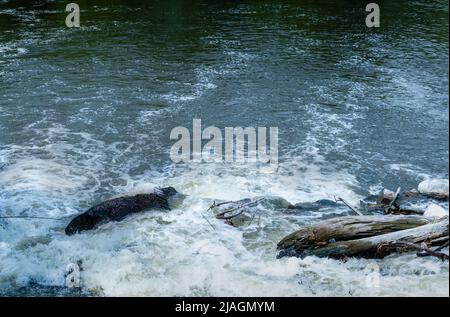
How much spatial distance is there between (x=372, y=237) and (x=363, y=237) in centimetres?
18

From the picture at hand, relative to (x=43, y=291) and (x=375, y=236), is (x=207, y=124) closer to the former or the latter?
(x=375, y=236)

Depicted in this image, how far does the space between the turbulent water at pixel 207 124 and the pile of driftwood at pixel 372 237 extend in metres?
0.26

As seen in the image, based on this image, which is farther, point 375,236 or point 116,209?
point 116,209

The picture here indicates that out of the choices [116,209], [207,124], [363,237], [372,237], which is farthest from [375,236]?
[207,124]

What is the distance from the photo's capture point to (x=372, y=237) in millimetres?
10484

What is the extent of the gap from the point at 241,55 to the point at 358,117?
28.2ft

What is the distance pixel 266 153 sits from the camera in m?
16.1

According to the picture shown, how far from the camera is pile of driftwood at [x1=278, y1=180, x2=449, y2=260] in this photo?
9992 millimetres

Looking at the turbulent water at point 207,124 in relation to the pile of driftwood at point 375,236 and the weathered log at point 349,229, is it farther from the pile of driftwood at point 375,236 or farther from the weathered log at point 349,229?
the weathered log at point 349,229

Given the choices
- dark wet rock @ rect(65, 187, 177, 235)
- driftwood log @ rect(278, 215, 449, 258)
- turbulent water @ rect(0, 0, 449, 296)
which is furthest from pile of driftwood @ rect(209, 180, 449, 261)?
dark wet rock @ rect(65, 187, 177, 235)

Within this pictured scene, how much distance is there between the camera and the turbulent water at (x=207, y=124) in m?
10.4

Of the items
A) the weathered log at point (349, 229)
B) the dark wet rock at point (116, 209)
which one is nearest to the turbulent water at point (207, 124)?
the dark wet rock at point (116, 209)

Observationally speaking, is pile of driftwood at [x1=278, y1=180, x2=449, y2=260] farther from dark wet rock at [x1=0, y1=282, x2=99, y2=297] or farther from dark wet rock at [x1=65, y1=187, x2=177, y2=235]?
dark wet rock at [x1=0, y1=282, x2=99, y2=297]

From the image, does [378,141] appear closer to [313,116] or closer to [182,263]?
[313,116]
